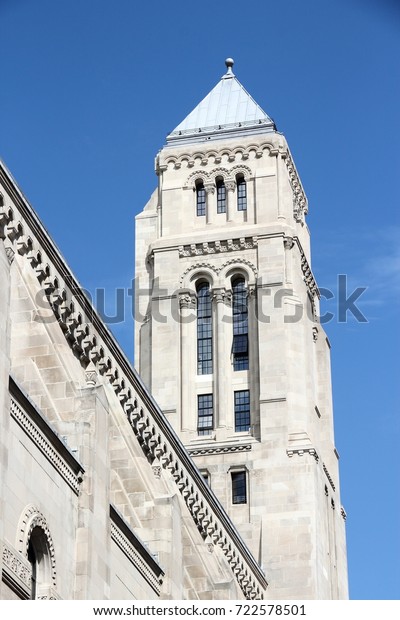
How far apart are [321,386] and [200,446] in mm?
8826

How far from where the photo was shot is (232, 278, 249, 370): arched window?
65625 millimetres

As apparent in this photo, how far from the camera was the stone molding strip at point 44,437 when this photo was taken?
31359 mm

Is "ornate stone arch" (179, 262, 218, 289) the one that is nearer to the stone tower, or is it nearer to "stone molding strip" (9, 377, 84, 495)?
the stone tower

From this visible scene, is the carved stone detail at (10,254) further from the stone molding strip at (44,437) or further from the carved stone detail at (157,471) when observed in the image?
the carved stone detail at (157,471)

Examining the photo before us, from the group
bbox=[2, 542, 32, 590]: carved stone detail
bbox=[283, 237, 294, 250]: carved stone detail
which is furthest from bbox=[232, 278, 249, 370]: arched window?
bbox=[2, 542, 32, 590]: carved stone detail

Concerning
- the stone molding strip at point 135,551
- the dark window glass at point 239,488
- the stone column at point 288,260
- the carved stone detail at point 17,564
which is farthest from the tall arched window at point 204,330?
the carved stone detail at point 17,564

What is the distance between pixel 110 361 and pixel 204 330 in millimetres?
27255

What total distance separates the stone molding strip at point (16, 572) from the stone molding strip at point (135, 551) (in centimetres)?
656

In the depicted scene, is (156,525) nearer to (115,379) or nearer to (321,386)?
(115,379)

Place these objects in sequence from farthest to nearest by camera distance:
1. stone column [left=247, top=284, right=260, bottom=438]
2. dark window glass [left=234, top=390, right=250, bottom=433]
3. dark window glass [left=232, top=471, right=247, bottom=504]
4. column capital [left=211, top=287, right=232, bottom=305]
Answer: column capital [left=211, top=287, right=232, bottom=305] → dark window glass [left=234, top=390, right=250, bottom=433] → stone column [left=247, top=284, right=260, bottom=438] → dark window glass [left=232, top=471, right=247, bottom=504]

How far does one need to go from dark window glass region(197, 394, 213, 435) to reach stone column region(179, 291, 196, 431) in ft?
1.09

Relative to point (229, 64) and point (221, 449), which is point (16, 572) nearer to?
point (221, 449)

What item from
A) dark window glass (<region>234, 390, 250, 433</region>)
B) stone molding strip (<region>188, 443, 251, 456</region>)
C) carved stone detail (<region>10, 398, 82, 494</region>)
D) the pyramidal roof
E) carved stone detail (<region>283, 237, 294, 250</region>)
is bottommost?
carved stone detail (<region>10, 398, 82, 494</region>)

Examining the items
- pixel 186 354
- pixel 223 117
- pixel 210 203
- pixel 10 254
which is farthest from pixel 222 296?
pixel 10 254
